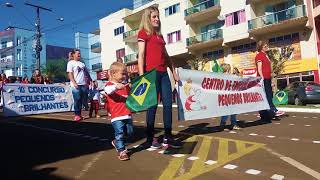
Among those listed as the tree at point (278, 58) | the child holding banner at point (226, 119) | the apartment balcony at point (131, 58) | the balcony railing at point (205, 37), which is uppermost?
the balcony railing at point (205, 37)

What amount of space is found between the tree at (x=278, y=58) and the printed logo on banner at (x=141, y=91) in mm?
29755

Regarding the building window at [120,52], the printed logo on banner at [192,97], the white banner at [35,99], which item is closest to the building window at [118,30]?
the building window at [120,52]

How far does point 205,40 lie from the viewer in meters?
44.8

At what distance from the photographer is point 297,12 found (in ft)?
117

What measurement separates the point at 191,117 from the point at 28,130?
3.72 meters

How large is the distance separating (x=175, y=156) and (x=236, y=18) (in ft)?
123

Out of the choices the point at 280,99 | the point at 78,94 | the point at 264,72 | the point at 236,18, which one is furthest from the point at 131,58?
the point at 264,72

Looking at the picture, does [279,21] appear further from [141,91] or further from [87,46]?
[87,46]

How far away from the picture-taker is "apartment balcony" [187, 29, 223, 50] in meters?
43.2

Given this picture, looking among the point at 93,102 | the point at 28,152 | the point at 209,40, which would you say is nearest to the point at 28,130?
the point at 28,152

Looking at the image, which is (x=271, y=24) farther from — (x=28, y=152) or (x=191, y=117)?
(x=28, y=152)

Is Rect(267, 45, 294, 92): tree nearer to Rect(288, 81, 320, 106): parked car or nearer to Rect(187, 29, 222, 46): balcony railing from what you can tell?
Rect(187, 29, 222, 46): balcony railing

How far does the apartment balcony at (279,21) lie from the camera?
1404 inches

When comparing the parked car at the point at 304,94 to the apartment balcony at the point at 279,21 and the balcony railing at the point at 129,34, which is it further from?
the balcony railing at the point at 129,34
